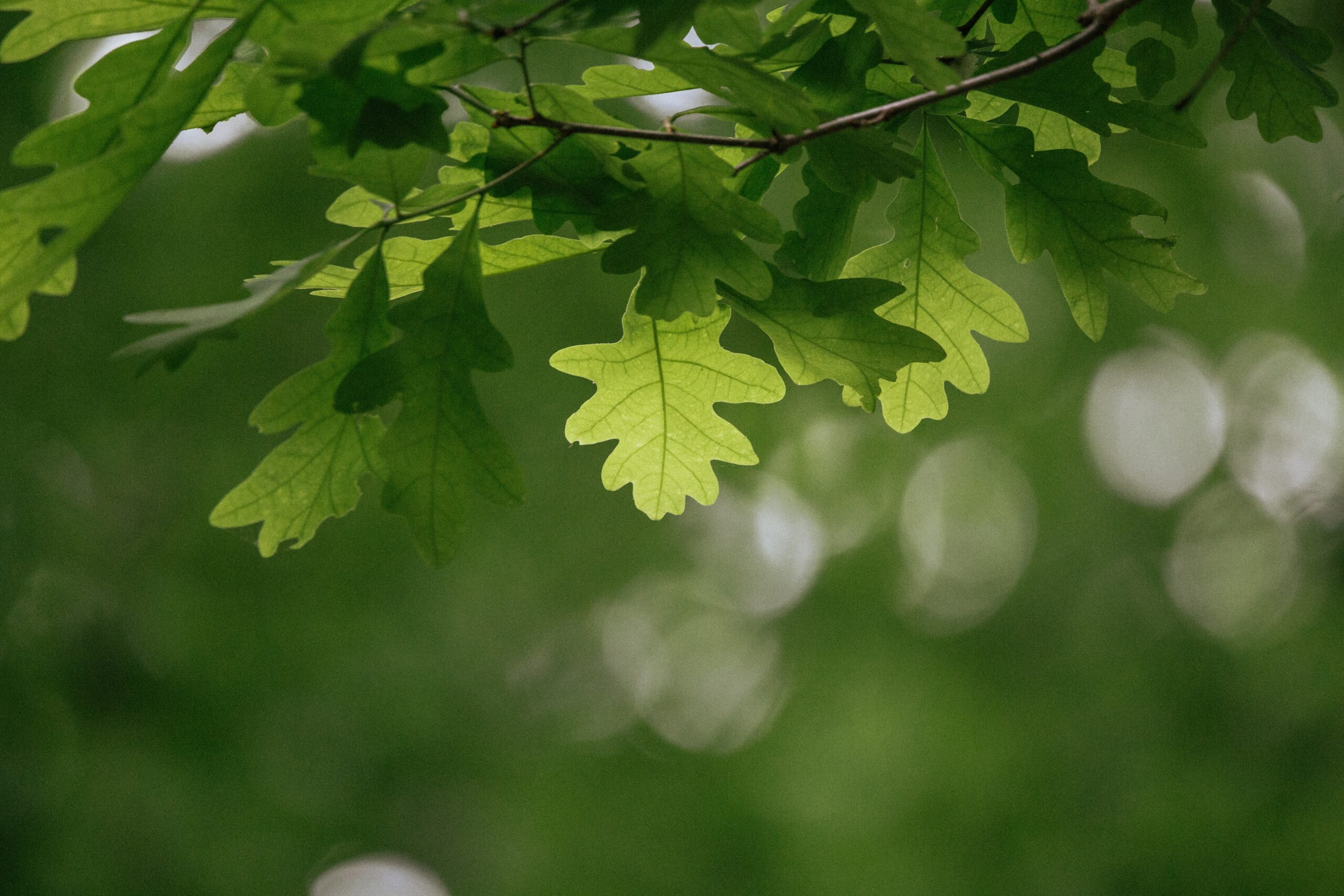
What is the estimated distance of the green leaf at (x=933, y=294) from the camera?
143 cm

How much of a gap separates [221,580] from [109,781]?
50.3 inches

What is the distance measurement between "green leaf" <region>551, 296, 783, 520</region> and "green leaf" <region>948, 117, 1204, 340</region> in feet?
1.31

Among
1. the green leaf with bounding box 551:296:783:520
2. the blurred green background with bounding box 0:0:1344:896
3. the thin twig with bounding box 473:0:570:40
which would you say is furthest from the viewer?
the blurred green background with bounding box 0:0:1344:896

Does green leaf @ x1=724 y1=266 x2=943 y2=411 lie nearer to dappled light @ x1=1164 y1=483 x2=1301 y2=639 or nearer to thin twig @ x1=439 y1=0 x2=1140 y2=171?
thin twig @ x1=439 y1=0 x2=1140 y2=171

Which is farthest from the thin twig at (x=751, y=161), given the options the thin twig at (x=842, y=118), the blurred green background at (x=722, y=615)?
the blurred green background at (x=722, y=615)

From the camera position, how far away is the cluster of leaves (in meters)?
0.91

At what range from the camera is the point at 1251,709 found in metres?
7.08

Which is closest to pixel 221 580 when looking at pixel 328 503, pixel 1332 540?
pixel 328 503

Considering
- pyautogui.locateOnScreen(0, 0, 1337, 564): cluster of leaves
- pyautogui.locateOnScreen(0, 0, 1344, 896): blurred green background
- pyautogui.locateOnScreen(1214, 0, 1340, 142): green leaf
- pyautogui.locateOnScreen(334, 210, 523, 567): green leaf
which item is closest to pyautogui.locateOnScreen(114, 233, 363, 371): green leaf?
pyautogui.locateOnScreen(0, 0, 1337, 564): cluster of leaves

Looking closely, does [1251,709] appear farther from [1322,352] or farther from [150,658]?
[150,658]

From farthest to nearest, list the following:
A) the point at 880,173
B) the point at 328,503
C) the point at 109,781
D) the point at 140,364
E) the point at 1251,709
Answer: the point at 1251,709 < the point at 109,781 < the point at 328,503 < the point at 880,173 < the point at 140,364

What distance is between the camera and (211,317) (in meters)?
0.97

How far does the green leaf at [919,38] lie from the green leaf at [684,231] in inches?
8.7

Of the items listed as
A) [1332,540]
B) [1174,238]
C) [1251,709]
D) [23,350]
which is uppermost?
[1174,238]
